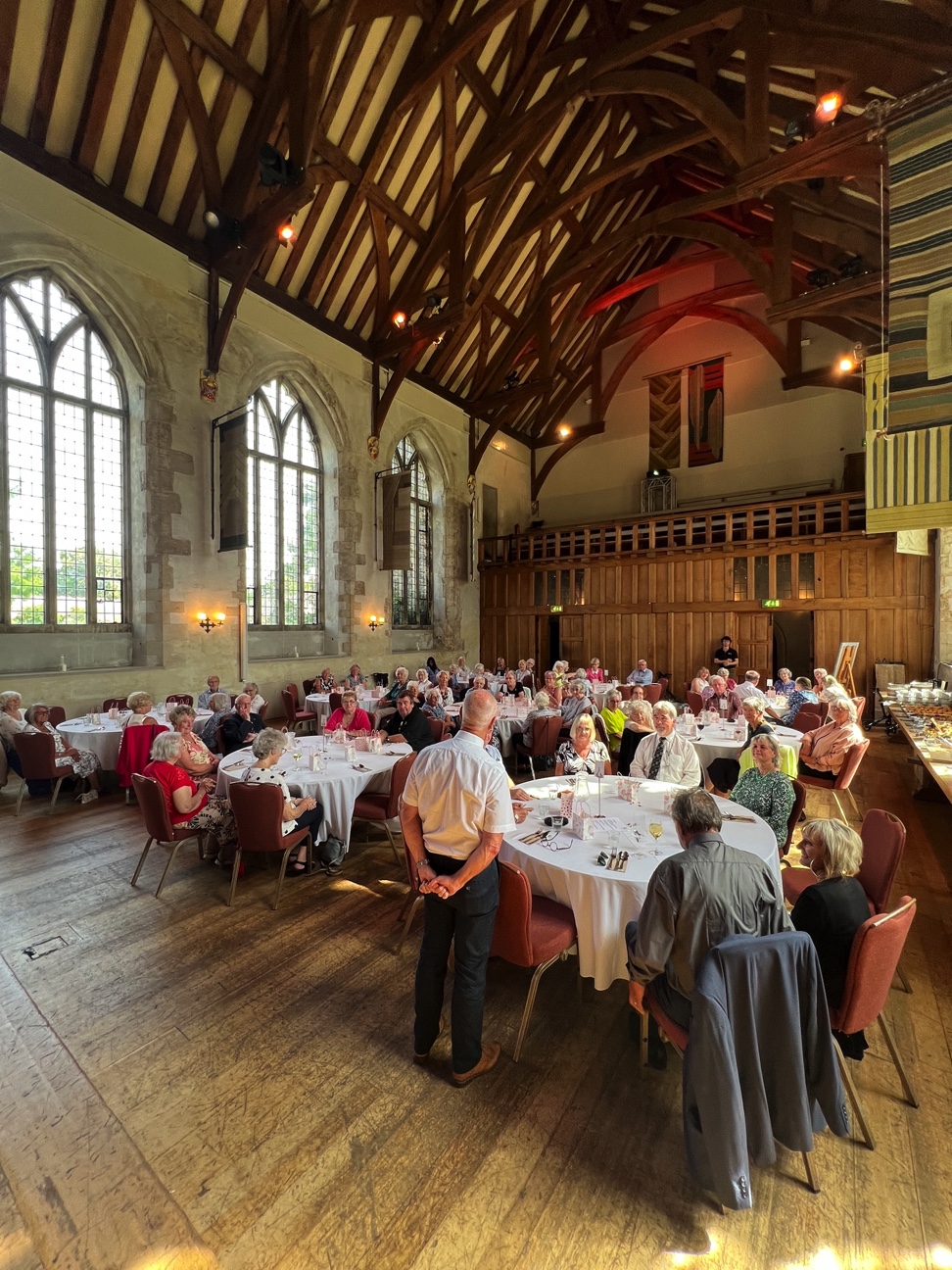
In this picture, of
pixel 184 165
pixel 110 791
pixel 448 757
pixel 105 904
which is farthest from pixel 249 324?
pixel 448 757

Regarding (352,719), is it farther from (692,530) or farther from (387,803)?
(692,530)

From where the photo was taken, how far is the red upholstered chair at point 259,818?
3740mm

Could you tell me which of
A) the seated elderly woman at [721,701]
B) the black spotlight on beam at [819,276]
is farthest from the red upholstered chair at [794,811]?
the black spotlight on beam at [819,276]

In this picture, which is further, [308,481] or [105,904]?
[308,481]

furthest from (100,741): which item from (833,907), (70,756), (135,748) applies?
(833,907)

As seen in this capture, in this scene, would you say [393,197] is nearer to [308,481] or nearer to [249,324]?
[249,324]

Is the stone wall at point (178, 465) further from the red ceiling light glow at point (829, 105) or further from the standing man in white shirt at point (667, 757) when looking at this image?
the red ceiling light glow at point (829, 105)

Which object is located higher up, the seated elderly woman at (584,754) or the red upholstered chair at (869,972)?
the seated elderly woman at (584,754)

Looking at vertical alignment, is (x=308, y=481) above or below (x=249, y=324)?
below

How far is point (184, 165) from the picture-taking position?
29.1 feet

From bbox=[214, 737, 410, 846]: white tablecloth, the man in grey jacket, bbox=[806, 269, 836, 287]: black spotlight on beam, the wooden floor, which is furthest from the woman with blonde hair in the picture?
bbox=[806, 269, 836, 287]: black spotlight on beam

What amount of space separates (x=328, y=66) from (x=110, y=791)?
9.97 meters

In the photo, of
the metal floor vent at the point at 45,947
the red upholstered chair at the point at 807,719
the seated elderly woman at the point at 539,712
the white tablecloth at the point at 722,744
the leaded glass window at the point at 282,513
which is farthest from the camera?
the leaded glass window at the point at 282,513

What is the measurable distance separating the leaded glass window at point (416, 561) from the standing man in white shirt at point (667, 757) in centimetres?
1144
